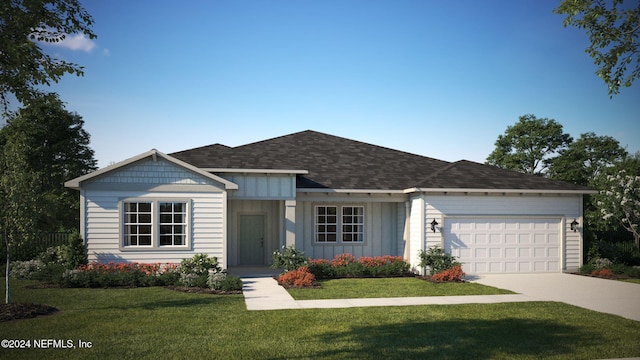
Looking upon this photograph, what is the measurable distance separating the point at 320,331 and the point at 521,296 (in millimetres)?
6849

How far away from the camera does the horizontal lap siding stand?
15391mm

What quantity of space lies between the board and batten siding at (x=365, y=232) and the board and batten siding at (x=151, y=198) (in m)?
3.80

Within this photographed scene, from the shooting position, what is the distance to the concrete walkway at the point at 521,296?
37.5ft

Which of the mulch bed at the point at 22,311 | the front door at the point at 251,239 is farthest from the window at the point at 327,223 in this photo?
the mulch bed at the point at 22,311

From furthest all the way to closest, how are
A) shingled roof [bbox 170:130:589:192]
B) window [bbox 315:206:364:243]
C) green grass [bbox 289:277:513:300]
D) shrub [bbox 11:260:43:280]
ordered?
window [bbox 315:206:364:243]
shingled roof [bbox 170:130:589:192]
shrub [bbox 11:260:43:280]
green grass [bbox 289:277:513:300]

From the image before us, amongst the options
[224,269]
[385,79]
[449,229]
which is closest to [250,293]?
[224,269]

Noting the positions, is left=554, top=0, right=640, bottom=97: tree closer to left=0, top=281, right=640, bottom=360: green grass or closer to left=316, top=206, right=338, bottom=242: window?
left=0, top=281, right=640, bottom=360: green grass

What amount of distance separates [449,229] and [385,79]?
7785 millimetres

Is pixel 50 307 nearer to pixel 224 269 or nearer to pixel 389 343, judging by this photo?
pixel 224 269

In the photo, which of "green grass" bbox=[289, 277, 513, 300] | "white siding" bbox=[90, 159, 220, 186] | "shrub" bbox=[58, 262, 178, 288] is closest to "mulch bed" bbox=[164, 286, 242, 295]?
"shrub" bbox=[58, 262, 178, 288]

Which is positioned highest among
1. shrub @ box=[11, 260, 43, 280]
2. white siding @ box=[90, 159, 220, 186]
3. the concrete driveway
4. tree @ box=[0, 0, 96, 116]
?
tree @ box=[0, 0, 96, 116]

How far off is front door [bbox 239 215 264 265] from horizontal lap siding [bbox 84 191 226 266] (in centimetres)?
348

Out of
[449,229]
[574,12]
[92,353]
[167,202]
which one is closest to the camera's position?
[92,353]

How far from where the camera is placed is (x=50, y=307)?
10.6 metres
